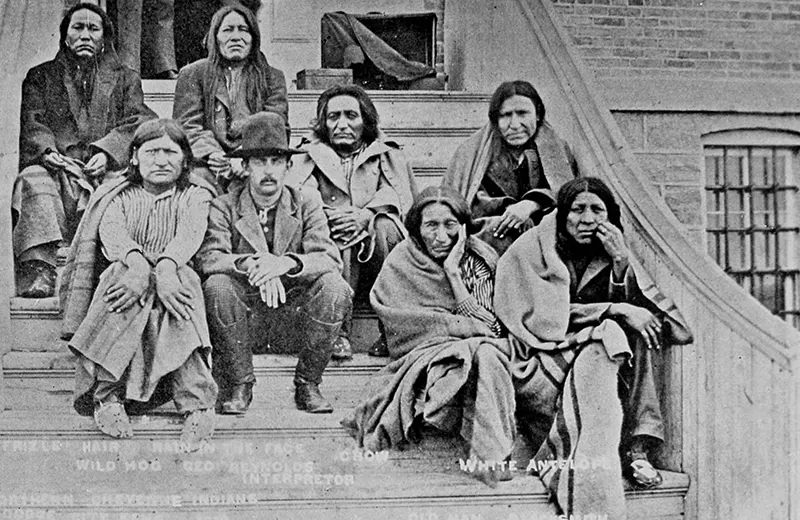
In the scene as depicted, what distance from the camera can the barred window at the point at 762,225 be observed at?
431 cm

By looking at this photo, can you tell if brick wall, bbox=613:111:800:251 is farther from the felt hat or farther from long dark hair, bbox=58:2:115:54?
long dark hair, bbox=58:2:115:54

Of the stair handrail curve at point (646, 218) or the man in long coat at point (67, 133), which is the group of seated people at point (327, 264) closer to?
the man in long coat at point (67, 133)

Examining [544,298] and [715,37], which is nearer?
[544,298]

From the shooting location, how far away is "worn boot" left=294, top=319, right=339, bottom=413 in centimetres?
377

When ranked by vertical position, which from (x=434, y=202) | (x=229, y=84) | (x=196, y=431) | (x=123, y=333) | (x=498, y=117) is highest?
(x=229, y=84)

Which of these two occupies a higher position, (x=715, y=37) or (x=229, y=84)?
(x=715, y=37)

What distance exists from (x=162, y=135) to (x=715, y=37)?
8.12 ft

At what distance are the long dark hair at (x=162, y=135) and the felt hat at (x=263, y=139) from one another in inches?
7.3

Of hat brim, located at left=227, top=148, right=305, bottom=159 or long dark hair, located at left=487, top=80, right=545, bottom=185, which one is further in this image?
long dark hair, located at left=487, top=80, right=545, bottom=185

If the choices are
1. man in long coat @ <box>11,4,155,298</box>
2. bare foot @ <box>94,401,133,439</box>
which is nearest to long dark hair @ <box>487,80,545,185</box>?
man in long coat @ <box>11,4,155,298</box>

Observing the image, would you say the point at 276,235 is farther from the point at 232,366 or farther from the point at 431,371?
the point at 431,371

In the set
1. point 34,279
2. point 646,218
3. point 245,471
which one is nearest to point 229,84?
point 34,279

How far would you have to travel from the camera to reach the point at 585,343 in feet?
12.4

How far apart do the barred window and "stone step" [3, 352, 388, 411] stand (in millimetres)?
1676
